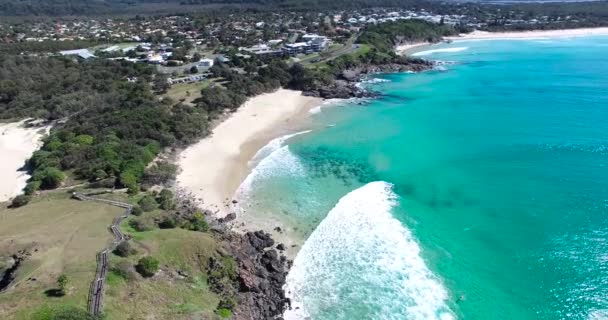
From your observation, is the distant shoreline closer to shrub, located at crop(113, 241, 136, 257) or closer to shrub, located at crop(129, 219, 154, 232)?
shrub, located at crop(129, 219, 154, 232)

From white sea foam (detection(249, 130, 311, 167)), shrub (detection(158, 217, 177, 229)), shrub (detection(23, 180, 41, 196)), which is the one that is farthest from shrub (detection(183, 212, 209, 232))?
shrub (detection(23, 180, 41, 196))

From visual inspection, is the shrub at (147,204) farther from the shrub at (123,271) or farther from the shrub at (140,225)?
the shrub at (123,271)

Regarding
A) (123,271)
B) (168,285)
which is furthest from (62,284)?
(168,285)

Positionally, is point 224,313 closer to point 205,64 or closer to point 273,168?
point 273,168

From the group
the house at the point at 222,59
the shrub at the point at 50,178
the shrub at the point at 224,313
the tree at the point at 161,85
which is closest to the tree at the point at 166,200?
the shrub at the point at 50,178

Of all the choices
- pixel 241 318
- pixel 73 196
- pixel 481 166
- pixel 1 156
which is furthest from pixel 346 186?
pixel 1 156

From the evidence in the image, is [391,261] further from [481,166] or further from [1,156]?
[1,156]
